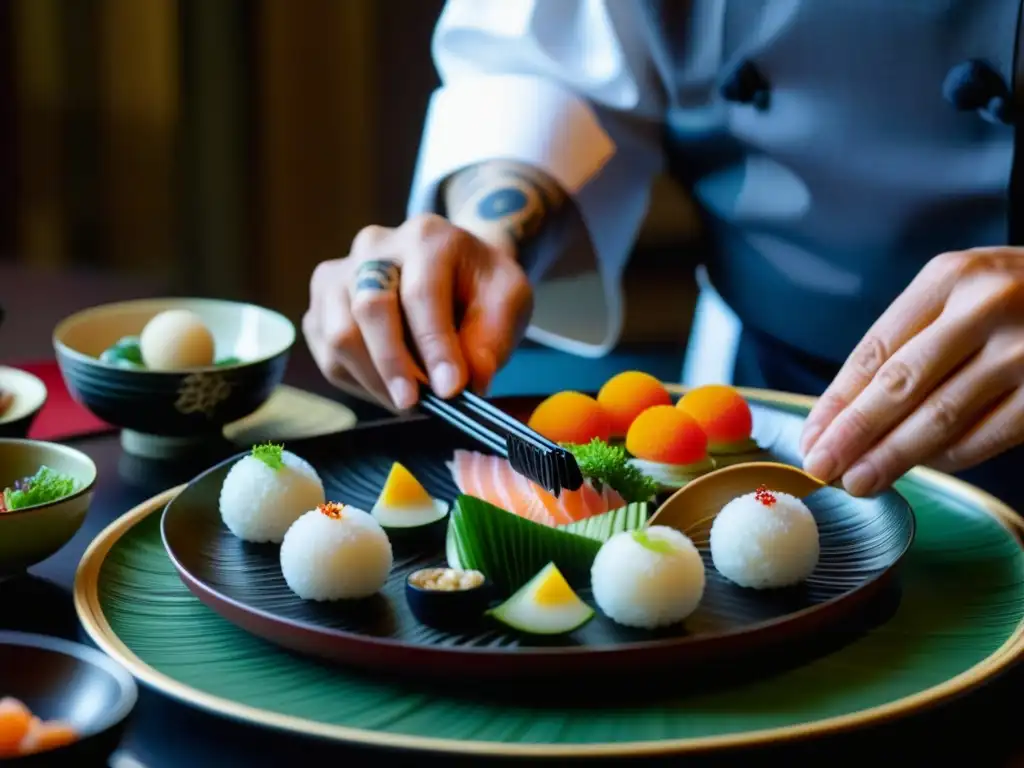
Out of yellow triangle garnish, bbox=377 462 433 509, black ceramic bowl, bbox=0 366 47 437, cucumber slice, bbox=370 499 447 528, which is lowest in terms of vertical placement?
black ceramic bowl, bbox=0 366 47 437

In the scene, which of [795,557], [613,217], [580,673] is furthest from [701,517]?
[613,217]

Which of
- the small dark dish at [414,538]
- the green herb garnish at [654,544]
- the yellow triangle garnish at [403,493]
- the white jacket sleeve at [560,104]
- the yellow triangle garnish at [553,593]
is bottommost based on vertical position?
the small dark dish at [414,538]

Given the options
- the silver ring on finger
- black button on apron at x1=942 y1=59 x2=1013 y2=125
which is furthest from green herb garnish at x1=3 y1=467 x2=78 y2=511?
black button on apron at x1=942 y1=59 x2=1013 y2=125

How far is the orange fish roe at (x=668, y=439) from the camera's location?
1.06 metres

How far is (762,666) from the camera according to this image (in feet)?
2.45

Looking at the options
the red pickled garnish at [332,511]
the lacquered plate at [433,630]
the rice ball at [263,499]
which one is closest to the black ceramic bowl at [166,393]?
the lacquered plate at [433,630]

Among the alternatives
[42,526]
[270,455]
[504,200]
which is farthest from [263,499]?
[504,200]

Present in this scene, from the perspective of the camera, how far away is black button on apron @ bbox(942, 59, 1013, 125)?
4.15ft

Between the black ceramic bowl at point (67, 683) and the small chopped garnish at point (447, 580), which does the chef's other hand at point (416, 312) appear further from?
the black ceramic bowl at point (67, 683)

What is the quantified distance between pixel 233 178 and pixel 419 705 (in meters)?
2.46

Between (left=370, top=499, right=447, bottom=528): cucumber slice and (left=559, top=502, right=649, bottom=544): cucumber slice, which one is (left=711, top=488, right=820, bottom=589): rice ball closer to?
(left=559, top=502, right=649, bottom=544): cucumber slice

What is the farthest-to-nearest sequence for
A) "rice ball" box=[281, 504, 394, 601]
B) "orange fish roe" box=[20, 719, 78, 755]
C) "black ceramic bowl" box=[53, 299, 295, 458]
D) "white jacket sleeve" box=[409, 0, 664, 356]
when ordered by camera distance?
1. "white jacket sleeve" box=[409, 0, 664, 356]
2. "black ceramic bowl" box=[53, 299, 295, 458]
3. "rice ball" box=[281, 504, 394, 601]
4. "orange fish roe" box=[20, 719, 78, 755]

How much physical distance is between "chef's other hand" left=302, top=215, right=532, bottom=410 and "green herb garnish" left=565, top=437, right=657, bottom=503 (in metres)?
0.16

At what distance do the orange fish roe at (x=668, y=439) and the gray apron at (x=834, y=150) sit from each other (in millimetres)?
327
